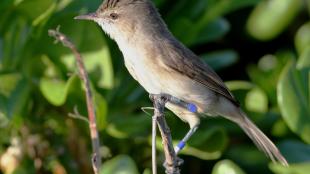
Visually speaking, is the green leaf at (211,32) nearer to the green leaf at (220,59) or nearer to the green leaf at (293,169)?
the green leaf at (220,59)

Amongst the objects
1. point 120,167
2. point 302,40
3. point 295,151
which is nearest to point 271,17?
point 302,40

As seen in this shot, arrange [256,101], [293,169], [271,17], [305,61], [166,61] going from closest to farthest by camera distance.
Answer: [293,169]
[305,61]
[166,61]
[256,101]
[271,17]

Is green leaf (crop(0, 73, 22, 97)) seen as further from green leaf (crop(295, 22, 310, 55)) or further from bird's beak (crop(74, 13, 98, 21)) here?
green leaf (crop(295, 22, 310, 55))

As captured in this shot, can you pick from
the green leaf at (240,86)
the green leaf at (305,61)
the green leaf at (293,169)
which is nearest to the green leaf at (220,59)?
the green leaf at (240,86)

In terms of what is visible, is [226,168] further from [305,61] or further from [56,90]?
[56,90]

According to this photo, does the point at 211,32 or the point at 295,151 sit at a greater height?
the point at 211,32

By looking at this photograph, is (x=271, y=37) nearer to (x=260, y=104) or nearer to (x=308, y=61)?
(x=260, y=104)

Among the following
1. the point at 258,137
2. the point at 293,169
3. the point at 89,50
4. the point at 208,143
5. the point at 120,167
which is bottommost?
the point at 258,137
